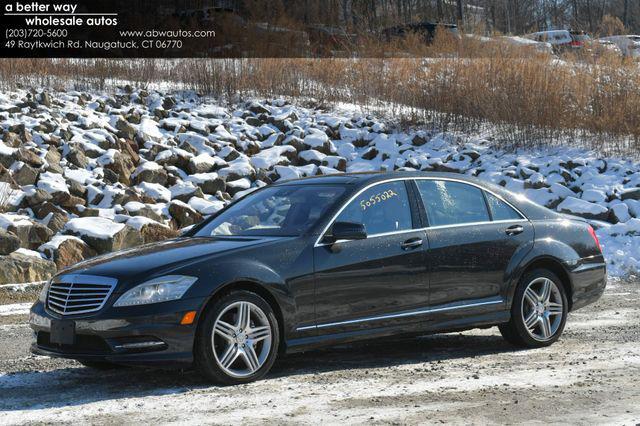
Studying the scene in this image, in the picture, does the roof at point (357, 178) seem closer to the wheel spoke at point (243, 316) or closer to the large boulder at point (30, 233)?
the wheel spoke at point (243, 316)

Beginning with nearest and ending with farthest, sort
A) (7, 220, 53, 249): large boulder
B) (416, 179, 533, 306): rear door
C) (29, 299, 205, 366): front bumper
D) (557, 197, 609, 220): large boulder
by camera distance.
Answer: (29, 299, 205, 366): front bumper, (416, 179, 533, 306): rear door, (7, 220, 53, 249): large boulder, (557, 197, 609, 220): large boulder

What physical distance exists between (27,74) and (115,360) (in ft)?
51.6

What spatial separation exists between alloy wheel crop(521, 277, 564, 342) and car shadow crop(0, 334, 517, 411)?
29 centimetres

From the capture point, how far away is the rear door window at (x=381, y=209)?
778 centimetres

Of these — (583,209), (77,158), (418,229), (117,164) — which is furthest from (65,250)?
(583,209)

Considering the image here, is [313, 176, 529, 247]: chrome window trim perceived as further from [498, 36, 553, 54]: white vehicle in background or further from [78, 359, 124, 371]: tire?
[498, 36, 553, 54]: white vehicle in background

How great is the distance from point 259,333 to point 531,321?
8.84 ft

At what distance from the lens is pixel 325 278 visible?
7.33m

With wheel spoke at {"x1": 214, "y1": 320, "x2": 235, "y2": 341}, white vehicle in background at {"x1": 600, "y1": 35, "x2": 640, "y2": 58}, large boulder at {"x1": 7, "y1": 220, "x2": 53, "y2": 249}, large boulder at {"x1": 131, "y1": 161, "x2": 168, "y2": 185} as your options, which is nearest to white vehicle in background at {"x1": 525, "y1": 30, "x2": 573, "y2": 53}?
white vehicle in background at {"x1": 600, "y1": 35, "x2": 640, "y2": 58}

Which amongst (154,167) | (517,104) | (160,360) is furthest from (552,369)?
(517,104)

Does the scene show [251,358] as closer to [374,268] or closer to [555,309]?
[374,268]

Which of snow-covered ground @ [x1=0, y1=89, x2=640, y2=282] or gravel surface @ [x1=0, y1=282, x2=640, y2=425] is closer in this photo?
gravel surface @ [x1=0, y1=282, x2=640, y2=425]

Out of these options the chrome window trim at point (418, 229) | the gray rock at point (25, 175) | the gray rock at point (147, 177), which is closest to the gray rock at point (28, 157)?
the gray rock at point (25, 175)

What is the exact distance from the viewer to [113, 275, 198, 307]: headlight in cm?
672
